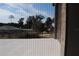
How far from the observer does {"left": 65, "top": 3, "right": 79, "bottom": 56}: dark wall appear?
131 inches

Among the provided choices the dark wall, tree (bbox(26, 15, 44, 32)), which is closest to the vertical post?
the dark wall

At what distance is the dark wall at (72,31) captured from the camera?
3.34 meters

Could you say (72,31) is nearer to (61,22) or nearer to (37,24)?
(61,22)

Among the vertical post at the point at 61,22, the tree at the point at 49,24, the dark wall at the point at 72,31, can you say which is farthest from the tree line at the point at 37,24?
the dark wall at the point at 72,31

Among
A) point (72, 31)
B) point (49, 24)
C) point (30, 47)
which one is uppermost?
point (49, 24)

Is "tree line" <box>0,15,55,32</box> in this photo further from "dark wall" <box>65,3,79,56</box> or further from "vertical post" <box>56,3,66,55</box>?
"dark wall" <box>65,3,79,56</box>

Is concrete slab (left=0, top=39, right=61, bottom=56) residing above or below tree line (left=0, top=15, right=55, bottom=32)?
below

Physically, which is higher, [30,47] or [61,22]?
[61,22]

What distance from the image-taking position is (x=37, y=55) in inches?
134

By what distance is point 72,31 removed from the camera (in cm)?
336

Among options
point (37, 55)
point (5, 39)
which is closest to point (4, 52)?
point (5, 39)

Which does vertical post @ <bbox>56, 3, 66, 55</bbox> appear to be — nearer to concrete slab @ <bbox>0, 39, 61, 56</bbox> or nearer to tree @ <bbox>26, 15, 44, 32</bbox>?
concrete slab @ <bbox>0, 39, 61, 56</bbox>

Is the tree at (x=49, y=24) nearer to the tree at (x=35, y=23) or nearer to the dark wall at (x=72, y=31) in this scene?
the tree at (x=35, y=23)

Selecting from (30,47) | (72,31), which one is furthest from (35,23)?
(72,31)
